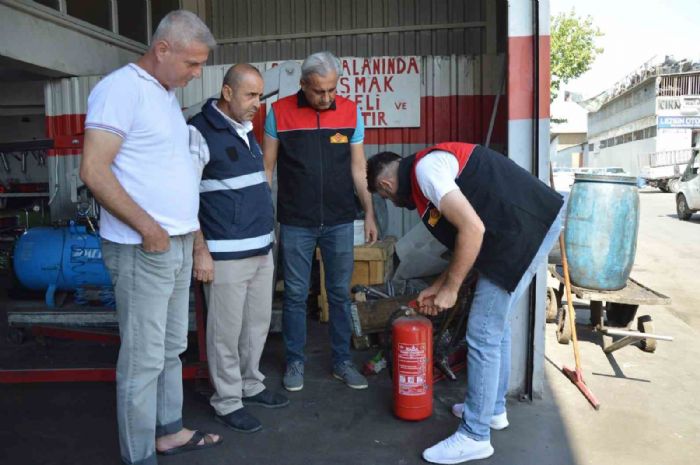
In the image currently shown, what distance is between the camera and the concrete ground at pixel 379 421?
3.03 m

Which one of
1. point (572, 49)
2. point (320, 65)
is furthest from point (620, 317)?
point (572, 49)

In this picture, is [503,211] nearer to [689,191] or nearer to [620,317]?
[620,317]

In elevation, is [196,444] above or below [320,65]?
below

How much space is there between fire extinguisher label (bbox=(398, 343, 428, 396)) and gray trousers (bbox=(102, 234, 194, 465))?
127cm

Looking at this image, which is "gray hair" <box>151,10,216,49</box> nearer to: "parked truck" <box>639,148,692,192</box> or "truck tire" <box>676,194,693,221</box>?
"truck tire" <box>676,194,693,221</box>

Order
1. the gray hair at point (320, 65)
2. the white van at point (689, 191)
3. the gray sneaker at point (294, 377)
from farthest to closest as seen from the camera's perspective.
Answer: the white van at point (689, 191) < the gray sneaker at point (294, 377) < the gray hair at point (320, 65)

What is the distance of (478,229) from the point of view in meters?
2.48

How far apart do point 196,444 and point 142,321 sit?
0.92m

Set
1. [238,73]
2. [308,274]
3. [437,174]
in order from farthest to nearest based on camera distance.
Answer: [308,274], [238,73], [437,174]

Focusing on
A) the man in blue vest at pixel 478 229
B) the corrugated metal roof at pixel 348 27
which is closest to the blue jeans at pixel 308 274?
the man in blue vest at pixel 478 229

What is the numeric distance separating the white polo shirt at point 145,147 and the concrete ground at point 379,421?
129cm

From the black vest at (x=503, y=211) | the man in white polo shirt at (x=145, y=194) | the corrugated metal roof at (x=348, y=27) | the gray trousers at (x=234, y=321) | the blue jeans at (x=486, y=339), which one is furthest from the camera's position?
the corrugated metal roof at (x=348, y=27)

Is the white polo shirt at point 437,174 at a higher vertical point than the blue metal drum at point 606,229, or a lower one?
higher

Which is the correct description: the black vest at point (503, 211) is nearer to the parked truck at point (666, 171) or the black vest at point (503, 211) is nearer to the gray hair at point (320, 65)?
the gray hair at point (320, 65)
